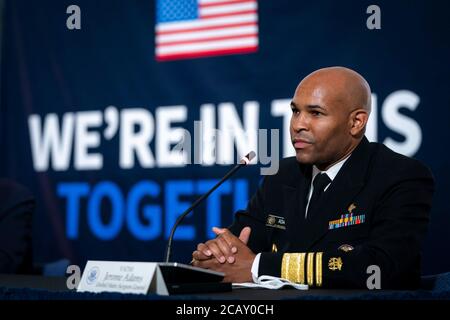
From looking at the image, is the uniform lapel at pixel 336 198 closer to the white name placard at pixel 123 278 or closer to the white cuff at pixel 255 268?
the white cuff at pixel 255 268

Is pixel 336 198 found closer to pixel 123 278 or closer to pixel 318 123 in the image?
pixel 318 123

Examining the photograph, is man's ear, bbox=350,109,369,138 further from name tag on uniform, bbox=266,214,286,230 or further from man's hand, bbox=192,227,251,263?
man's hand, bbox=192,227,251,263

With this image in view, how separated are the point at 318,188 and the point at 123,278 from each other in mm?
1025

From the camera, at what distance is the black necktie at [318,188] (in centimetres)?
215

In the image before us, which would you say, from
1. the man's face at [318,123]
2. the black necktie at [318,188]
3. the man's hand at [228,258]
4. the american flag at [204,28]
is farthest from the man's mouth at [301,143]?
the american flag at [204,28]

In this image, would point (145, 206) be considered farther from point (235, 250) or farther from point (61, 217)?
point (235, 250)

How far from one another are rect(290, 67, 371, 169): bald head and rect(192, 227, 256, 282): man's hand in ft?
1.47

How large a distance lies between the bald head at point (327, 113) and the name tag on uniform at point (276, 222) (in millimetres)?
232

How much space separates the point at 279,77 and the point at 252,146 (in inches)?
15.5

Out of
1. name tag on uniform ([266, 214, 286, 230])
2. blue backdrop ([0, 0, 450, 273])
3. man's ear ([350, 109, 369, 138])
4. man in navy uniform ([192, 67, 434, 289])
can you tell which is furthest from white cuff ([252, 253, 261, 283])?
blue backdrop ([0, 0, 450, 273])

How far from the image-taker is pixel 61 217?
12.5 feet

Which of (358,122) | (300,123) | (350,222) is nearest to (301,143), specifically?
(300,123)
